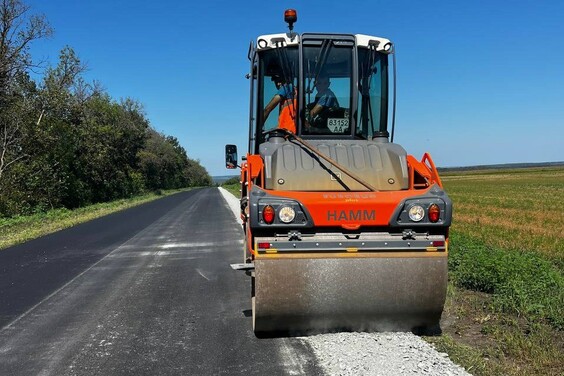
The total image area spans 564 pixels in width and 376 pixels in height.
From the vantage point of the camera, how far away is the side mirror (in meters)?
6.88

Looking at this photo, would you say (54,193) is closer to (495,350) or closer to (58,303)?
(58,303)

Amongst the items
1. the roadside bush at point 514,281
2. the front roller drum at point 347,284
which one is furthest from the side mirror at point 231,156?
the roadside bush at point 514,281

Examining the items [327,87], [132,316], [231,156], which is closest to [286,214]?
[327,87]

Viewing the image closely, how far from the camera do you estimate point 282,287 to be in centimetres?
415

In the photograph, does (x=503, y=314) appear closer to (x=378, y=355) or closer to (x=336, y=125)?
(x=378, y=355)

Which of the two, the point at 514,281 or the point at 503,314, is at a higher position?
the point at 514,281

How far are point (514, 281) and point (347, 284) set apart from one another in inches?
126

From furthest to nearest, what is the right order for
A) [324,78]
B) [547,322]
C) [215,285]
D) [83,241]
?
1. [83,241]
2. [215,285]
3. [324,78]
4. [547,322]

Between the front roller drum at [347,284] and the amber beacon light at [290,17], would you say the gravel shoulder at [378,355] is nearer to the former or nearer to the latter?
the front roller drum at [347,284]

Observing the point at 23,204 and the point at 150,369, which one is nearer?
→ the point at 150,369

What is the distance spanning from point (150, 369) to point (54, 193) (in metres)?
26.3

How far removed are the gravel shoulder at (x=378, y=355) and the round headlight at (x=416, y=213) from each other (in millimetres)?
1173

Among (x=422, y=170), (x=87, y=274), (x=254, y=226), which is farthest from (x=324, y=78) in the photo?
(x=87, y=274)

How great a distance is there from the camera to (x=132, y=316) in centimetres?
565
